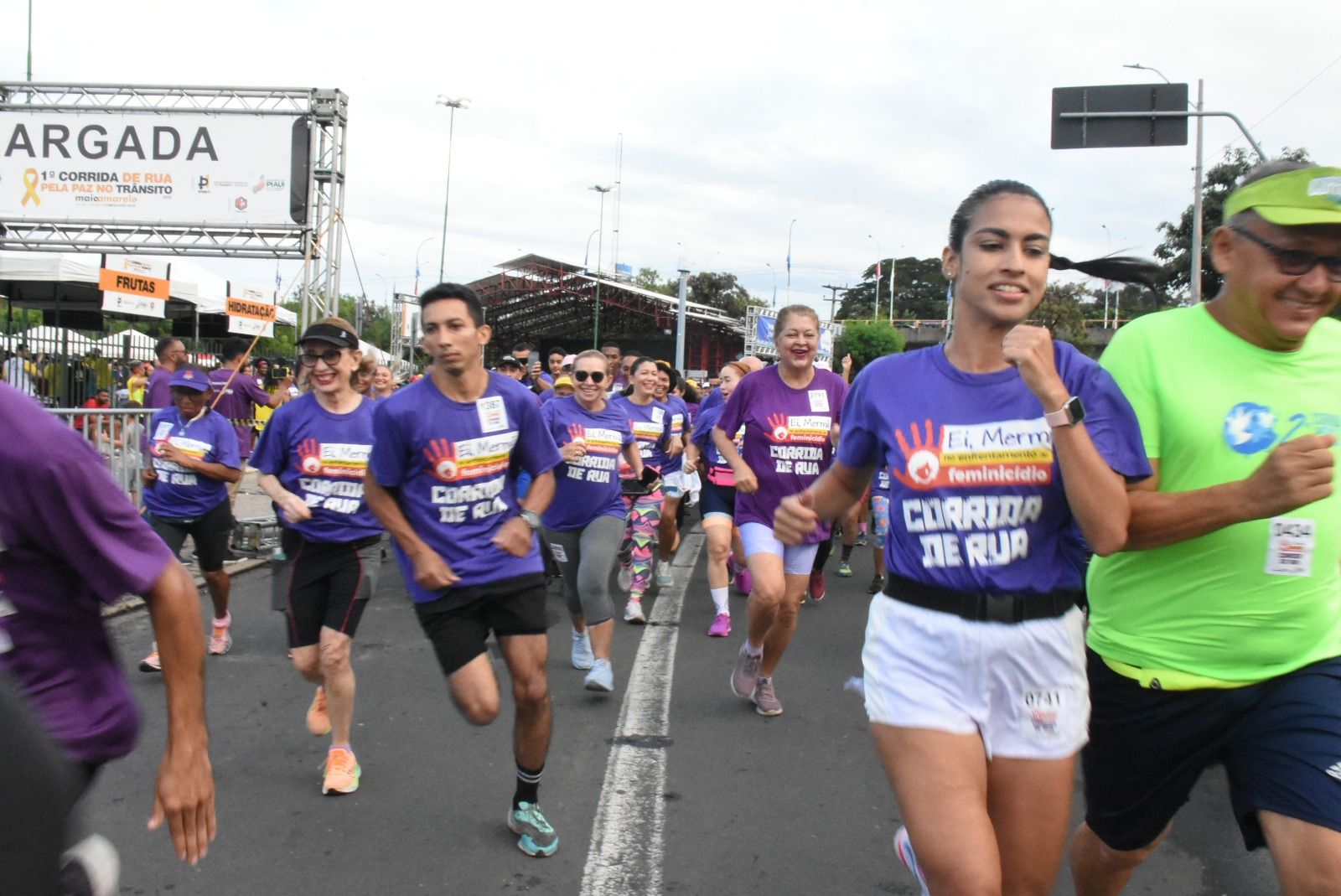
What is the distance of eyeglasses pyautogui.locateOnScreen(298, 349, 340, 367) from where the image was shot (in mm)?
5438

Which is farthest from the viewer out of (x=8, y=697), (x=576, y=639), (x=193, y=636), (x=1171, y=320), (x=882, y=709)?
(x=576, y=639)

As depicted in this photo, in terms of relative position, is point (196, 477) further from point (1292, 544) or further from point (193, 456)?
point (1292, 544)

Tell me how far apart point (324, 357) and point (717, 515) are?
3.19m

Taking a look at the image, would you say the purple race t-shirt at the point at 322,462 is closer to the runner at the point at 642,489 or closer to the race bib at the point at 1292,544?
the runner at the point at 642,489

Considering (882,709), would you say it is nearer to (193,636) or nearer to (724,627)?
(193,636)

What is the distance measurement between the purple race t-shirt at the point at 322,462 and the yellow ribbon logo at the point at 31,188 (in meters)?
15.1

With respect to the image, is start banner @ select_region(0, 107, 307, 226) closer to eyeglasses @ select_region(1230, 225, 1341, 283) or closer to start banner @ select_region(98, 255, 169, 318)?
start banner @ select_region(98, 255, 169, 318)

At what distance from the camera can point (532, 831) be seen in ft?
13.5

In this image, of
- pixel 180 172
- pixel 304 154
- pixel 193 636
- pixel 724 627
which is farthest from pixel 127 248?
pixel 193 636

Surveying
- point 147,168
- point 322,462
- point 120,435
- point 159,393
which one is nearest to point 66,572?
point 322,462

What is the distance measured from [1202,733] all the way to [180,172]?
59.1 ft

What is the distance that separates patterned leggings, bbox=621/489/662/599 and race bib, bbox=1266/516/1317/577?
19.9ft

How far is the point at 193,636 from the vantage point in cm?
216

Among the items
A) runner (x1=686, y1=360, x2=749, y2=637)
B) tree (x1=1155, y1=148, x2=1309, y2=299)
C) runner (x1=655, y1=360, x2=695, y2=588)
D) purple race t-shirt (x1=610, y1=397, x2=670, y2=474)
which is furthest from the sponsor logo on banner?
tree (x1=1155, y1=148, x2=1309, y2=299)
